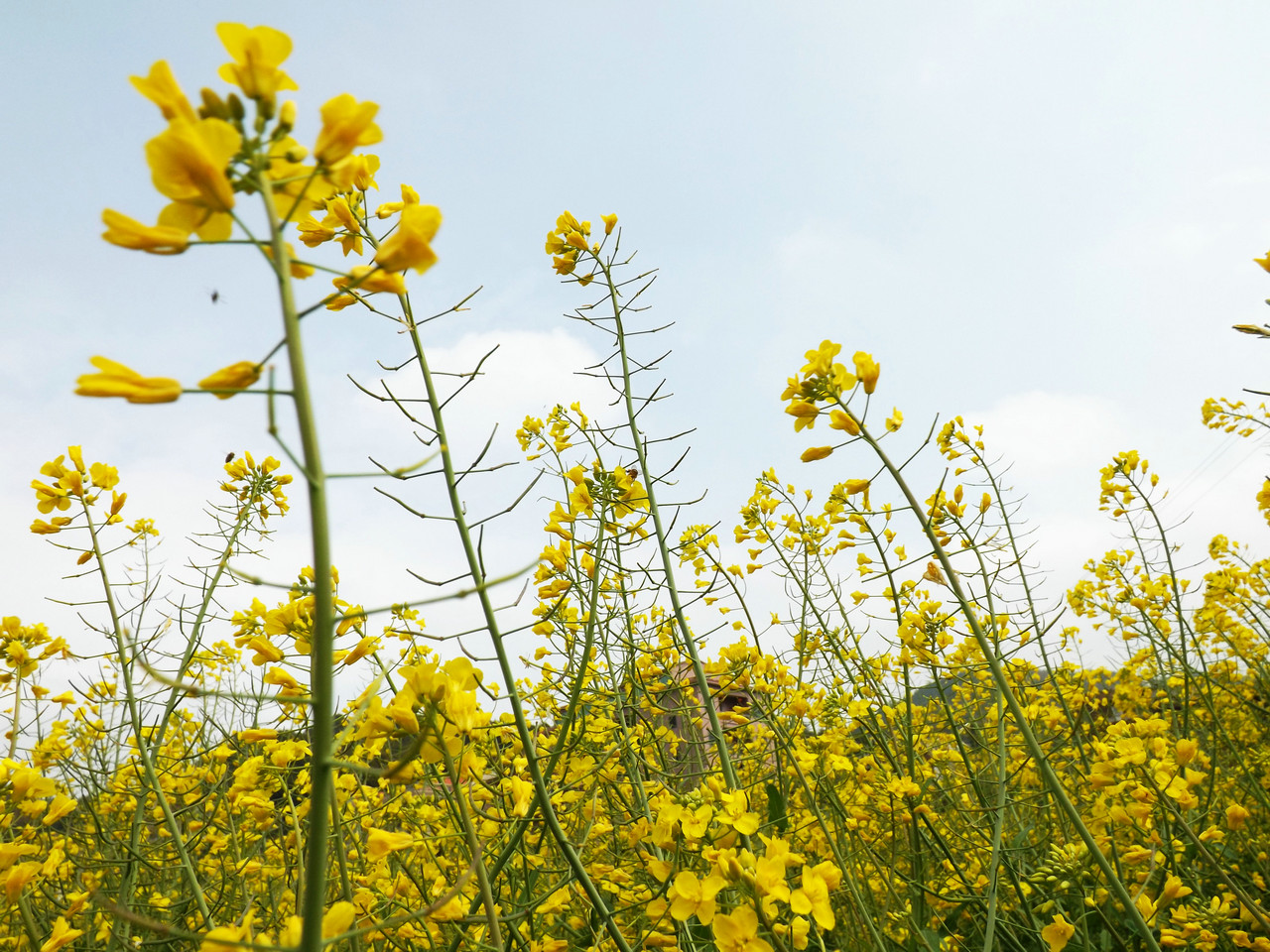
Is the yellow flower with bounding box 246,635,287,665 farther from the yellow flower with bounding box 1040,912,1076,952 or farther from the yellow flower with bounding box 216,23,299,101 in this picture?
the yellow flower with bounding box 1040,912,1076,952

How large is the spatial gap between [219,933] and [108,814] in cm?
492

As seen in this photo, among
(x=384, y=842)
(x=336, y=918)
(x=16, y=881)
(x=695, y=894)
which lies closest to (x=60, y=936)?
(x=16, y=881)

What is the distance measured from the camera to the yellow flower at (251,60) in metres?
0.92

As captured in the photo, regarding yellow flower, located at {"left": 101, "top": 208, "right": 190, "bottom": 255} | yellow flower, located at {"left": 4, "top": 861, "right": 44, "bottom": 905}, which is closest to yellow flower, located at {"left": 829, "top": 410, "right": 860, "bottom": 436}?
yellow flower, located at {"left": 101, "top": 208, "right": 190, "bottom": 255}

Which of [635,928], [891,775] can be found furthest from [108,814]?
[891,775]

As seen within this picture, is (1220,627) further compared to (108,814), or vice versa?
(1220,627)

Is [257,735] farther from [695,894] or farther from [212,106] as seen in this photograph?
[212,106]

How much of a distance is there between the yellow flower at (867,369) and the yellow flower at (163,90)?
176cm

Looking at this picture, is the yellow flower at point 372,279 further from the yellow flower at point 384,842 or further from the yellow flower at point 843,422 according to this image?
the yellow flower at point 843,422

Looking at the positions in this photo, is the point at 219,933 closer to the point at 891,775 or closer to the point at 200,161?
the point at 200,161

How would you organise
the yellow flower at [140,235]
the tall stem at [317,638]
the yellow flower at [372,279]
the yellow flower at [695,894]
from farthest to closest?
the yellow flower at [695,894]
the yellow flower at [372,279]
the yellow flower at [140,235]
the tall stem at [317,638]

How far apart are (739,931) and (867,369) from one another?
1507mm

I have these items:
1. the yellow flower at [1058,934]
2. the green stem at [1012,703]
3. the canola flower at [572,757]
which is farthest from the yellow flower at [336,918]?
the yellow flower at [1058,934]

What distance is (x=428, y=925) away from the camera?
2.23 meters
